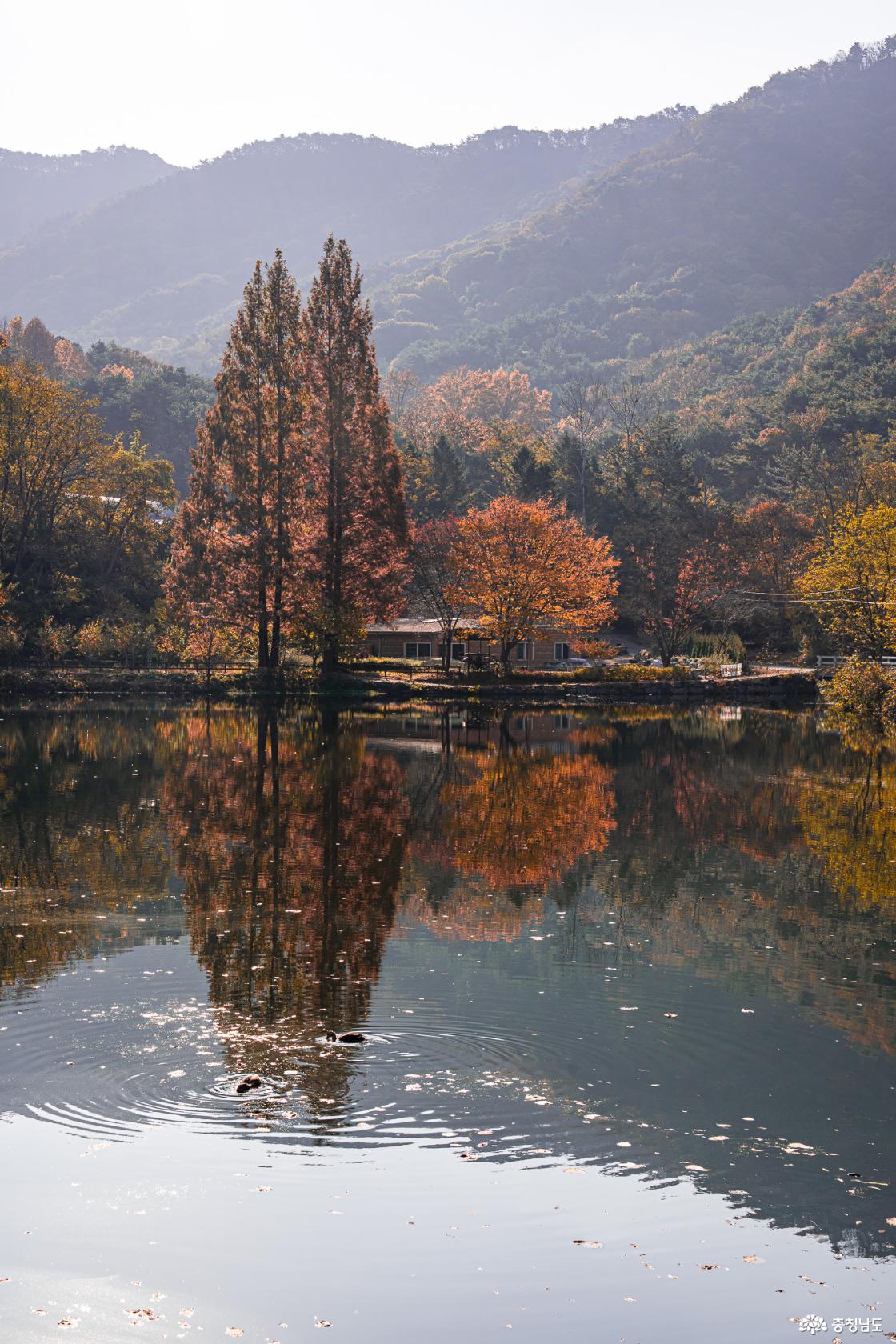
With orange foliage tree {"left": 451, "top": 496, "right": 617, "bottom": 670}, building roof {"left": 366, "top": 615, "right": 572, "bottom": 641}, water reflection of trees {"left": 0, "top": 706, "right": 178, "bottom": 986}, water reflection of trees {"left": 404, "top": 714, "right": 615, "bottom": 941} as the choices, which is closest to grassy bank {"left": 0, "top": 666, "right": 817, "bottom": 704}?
orange foliage tree {"left": 451, "top": 496, "right": 617, "bottom": 670}

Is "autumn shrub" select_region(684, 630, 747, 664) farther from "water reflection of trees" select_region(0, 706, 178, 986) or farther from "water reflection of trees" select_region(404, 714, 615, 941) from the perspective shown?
"water reflection of trees" select_region(0, 706, 178, 986)

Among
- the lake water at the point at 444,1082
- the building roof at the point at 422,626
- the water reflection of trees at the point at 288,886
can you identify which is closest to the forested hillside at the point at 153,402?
the building roof at the point at 422,626

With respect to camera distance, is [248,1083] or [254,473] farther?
[254,473]

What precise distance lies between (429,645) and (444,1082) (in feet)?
215

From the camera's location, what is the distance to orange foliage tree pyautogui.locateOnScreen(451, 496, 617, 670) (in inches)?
2483

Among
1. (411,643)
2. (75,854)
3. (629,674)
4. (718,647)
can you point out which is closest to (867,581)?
(629,674)

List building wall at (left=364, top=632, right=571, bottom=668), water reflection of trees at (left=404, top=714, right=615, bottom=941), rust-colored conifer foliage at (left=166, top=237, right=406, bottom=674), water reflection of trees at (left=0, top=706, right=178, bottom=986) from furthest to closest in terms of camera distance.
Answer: building wall at (left=364, top=632, right=571, bottom=668) < rust-colored conifer foliage at (left=166, top=237, right=406, bottom=674) < water reflection of trees at (left=404, top=714, right=615, bottom=941) < water reflection of trees at (left=0, top=706, right=178, bottom=986)

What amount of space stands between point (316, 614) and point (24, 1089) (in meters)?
45.9

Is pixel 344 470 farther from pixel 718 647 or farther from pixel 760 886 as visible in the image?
pixel 760 886

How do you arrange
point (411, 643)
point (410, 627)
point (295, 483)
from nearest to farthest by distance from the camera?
point (295, 483) < point (410, 627) < point (411, 643)

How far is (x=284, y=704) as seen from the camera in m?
52.7

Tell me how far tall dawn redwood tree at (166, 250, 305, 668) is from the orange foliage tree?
10.9 m

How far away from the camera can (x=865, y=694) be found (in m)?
48.9

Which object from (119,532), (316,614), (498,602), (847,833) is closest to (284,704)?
(316,614)
